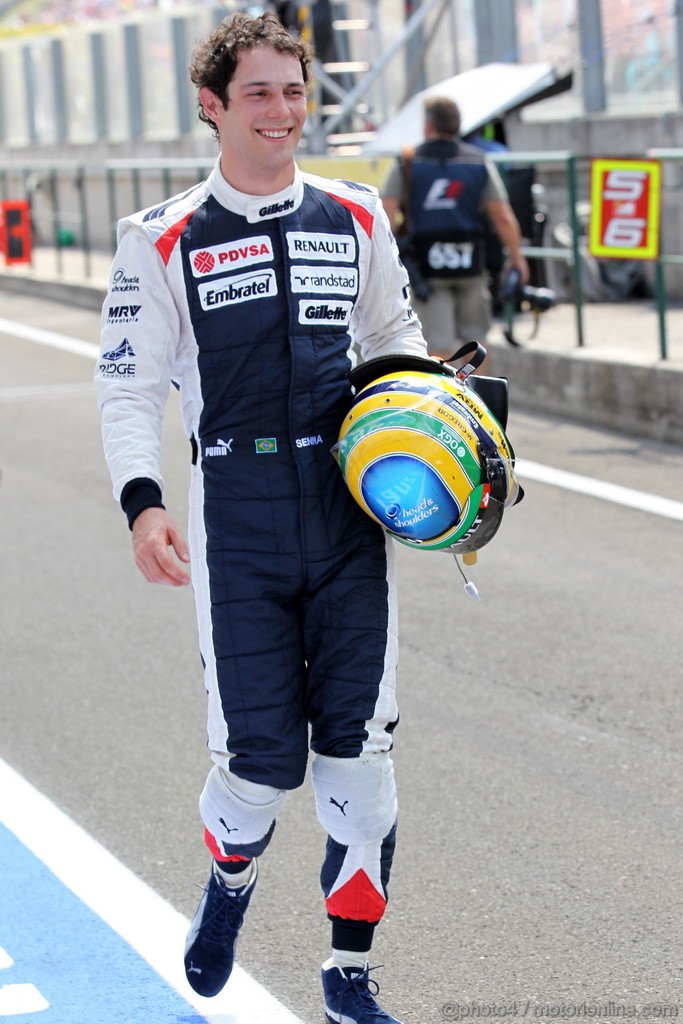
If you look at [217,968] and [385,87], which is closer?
[217,968]

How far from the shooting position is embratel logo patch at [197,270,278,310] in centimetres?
355

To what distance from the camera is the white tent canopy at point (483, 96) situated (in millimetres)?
16406

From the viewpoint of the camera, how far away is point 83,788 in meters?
5.19

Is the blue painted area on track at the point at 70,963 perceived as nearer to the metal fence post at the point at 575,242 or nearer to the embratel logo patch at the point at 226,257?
the embratel logo patch at the point at 226,257

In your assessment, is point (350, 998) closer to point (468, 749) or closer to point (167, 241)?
point (167, 241)

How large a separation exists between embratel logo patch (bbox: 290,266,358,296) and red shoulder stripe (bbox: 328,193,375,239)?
10 centimetres

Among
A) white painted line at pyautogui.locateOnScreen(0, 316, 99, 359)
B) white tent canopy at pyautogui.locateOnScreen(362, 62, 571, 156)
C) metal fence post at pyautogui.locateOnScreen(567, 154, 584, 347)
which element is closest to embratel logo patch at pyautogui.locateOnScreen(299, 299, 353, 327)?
metal fence post at pyautogui.locateOnScreen(567, 154, 584, 347)

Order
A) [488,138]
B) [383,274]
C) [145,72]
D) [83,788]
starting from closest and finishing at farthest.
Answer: [383,274], [83,788], [488,138], [145,72]

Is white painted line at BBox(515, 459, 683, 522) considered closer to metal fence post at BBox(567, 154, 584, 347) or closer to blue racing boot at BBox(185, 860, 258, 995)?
metal fence post at BBox(567, 154, 584, 347)

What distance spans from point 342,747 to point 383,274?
1.05 meters

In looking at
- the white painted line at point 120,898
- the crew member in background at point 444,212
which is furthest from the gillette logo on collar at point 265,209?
the crew member in background at point 444,212

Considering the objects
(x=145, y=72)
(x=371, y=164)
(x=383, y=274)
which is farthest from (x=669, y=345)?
(x=145, y=72)

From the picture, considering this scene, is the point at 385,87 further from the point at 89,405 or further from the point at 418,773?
the point at 418,773

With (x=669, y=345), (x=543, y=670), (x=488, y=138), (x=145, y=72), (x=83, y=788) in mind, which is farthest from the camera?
(x=145, y=72)
